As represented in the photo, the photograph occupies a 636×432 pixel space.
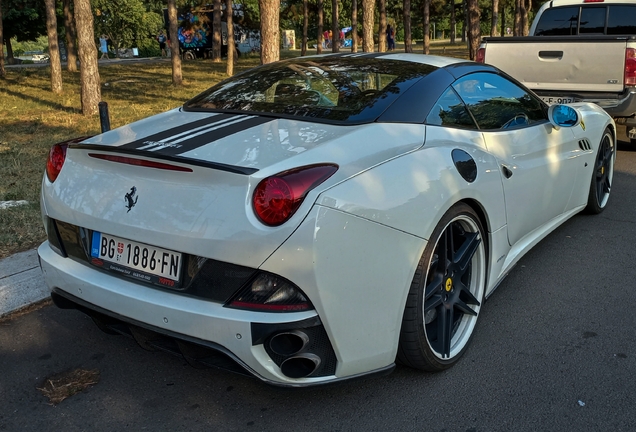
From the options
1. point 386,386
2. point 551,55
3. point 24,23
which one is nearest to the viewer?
point 386,386

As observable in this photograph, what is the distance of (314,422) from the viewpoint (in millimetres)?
2689

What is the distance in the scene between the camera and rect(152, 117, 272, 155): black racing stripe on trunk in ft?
8.68

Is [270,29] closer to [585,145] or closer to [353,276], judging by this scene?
[585,145]

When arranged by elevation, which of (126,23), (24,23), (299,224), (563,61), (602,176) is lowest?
(602,176)

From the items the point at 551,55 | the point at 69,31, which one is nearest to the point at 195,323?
the point at 551,55

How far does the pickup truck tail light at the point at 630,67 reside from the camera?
23.7ft

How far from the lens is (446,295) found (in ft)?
10.3

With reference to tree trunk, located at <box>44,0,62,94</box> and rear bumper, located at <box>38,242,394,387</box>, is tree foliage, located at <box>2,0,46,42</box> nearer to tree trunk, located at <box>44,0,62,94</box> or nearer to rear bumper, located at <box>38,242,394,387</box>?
tree trunk, located at <box>44,0,62,94</box>

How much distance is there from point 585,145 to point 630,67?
3.26m

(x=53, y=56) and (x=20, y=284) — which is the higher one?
(x=53, y=56)

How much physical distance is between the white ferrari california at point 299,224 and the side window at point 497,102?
5cm

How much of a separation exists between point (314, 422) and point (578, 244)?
3109mm

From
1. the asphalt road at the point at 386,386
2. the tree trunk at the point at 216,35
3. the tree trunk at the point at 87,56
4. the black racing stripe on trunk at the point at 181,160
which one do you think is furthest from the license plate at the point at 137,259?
the tree trunk at the point at 216,35

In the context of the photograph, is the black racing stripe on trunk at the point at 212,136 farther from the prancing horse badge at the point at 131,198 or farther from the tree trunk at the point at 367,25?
the tree trunk at the point at 367,25
